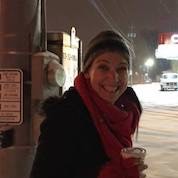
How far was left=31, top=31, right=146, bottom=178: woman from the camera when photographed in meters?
2.34

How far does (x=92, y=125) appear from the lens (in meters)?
2.45

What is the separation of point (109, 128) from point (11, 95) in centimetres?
116

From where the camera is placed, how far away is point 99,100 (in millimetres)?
2475

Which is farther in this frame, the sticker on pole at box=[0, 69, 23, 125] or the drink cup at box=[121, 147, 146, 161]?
the sticker on pole at box=[0, 69, 23, 125]

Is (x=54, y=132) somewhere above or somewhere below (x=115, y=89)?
below

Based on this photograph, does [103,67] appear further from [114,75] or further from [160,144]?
[160,144]

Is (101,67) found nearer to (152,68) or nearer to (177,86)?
(177,86)

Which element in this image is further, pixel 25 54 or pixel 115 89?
pixel 25 54

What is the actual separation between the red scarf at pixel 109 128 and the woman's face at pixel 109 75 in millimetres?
32

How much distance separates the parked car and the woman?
48130mm

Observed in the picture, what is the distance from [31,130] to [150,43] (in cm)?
9619

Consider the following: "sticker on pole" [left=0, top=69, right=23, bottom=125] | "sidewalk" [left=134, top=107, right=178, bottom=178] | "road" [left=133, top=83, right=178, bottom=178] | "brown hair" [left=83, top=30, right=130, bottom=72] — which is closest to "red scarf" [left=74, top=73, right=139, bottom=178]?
"brown hair" [left=83, top=30, right=130, bottom=72]

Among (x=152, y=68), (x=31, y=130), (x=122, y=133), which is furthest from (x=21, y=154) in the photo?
(x=152, y=68)

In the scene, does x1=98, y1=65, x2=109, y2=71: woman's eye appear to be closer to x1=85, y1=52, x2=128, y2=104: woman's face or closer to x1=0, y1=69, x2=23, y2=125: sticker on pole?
x1=85, y1=52, x2=128, y2=104: woman's face
